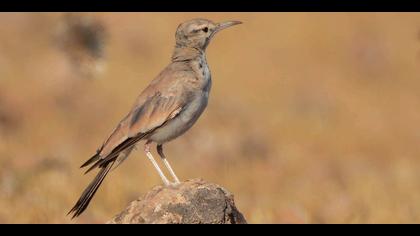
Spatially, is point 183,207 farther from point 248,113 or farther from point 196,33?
point 248,113

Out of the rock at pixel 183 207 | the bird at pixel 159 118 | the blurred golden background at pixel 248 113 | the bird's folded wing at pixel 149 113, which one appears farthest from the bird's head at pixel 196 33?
the blurred golden background at pixel 248 113

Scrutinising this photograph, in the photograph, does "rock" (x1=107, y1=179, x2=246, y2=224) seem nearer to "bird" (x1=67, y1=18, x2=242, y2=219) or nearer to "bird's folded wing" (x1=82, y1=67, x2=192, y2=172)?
"bird" (x1=67, y1=18, x2=242, y2=219)

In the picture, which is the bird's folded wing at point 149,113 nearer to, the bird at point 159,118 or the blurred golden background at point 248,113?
the bird at point 159,118

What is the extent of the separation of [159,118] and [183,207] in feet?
3.56

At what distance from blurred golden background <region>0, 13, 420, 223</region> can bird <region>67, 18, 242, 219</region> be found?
3.67 m

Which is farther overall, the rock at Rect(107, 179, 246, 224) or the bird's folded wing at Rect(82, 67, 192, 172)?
the bird's folded wing at Rect(82, 67, 192, 172)

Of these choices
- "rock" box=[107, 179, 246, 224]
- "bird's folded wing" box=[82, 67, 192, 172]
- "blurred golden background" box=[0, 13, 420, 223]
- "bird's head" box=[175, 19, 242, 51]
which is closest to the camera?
"rock" box=[107, 179, 246, 224]

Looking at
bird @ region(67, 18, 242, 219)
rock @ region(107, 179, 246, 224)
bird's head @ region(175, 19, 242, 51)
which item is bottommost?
rock @ region(107, 179, 246, 224)

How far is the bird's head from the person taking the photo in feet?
31.9

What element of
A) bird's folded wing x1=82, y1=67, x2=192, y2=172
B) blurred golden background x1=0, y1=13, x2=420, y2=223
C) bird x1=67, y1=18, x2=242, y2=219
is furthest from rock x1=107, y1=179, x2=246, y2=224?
blurred golden background x1=0, y1=13, x2=420, y2=223

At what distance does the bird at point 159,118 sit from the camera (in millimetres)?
8445

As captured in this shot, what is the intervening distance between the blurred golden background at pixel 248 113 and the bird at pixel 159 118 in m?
3.67

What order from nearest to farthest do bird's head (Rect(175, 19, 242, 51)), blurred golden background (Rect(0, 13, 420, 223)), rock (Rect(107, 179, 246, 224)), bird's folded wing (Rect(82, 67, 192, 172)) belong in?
rock (Rect(107, 179, 246, 224))
bird's folded wing (Rect(82, 67, 192, 172))
bird's head (Rect(175, 19, 242, 51))
blurred golden background (Rect(0, 13, 420, 223))

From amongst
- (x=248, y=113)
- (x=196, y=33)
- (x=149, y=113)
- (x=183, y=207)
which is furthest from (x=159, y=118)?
(x=248, y=113)
